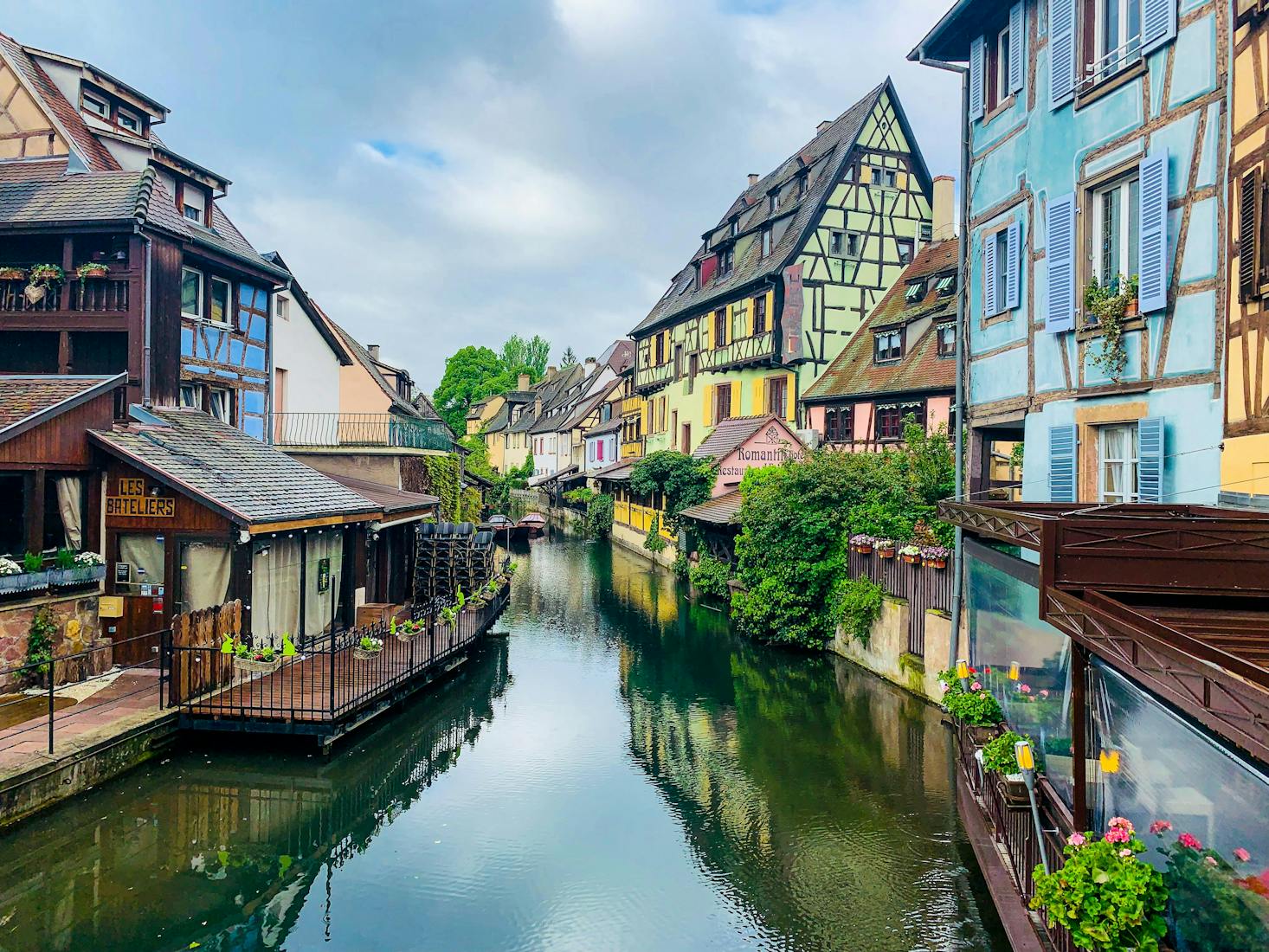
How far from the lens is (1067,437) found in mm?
11375

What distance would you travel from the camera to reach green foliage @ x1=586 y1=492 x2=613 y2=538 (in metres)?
47.8

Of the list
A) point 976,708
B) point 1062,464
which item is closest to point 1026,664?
point 976,708

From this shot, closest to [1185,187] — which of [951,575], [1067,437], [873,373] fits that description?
[1067,437]

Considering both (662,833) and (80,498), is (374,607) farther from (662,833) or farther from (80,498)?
(662,833)

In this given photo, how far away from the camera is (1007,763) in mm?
7711

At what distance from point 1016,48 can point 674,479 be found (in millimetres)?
21349

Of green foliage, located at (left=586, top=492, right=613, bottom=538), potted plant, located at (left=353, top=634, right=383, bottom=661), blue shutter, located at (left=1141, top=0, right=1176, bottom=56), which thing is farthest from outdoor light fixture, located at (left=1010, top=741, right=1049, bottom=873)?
green foliage, located at (left=586, top=492, right=613, bottom=538)

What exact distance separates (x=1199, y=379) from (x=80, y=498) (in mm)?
15689

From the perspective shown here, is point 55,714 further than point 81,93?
No

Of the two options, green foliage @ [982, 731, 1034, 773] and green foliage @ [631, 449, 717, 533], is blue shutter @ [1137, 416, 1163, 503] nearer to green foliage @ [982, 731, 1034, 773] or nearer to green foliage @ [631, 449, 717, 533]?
green foliage @ [982, 731, 1034, 773]

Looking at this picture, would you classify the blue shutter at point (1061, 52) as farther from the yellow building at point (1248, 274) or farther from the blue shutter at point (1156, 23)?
the yellow building at point (1248, 274)

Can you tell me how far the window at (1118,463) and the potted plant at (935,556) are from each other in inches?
143

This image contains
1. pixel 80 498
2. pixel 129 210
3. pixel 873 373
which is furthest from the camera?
pixel 873 373

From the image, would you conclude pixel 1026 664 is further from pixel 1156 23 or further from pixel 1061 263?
pixel 1156 23
